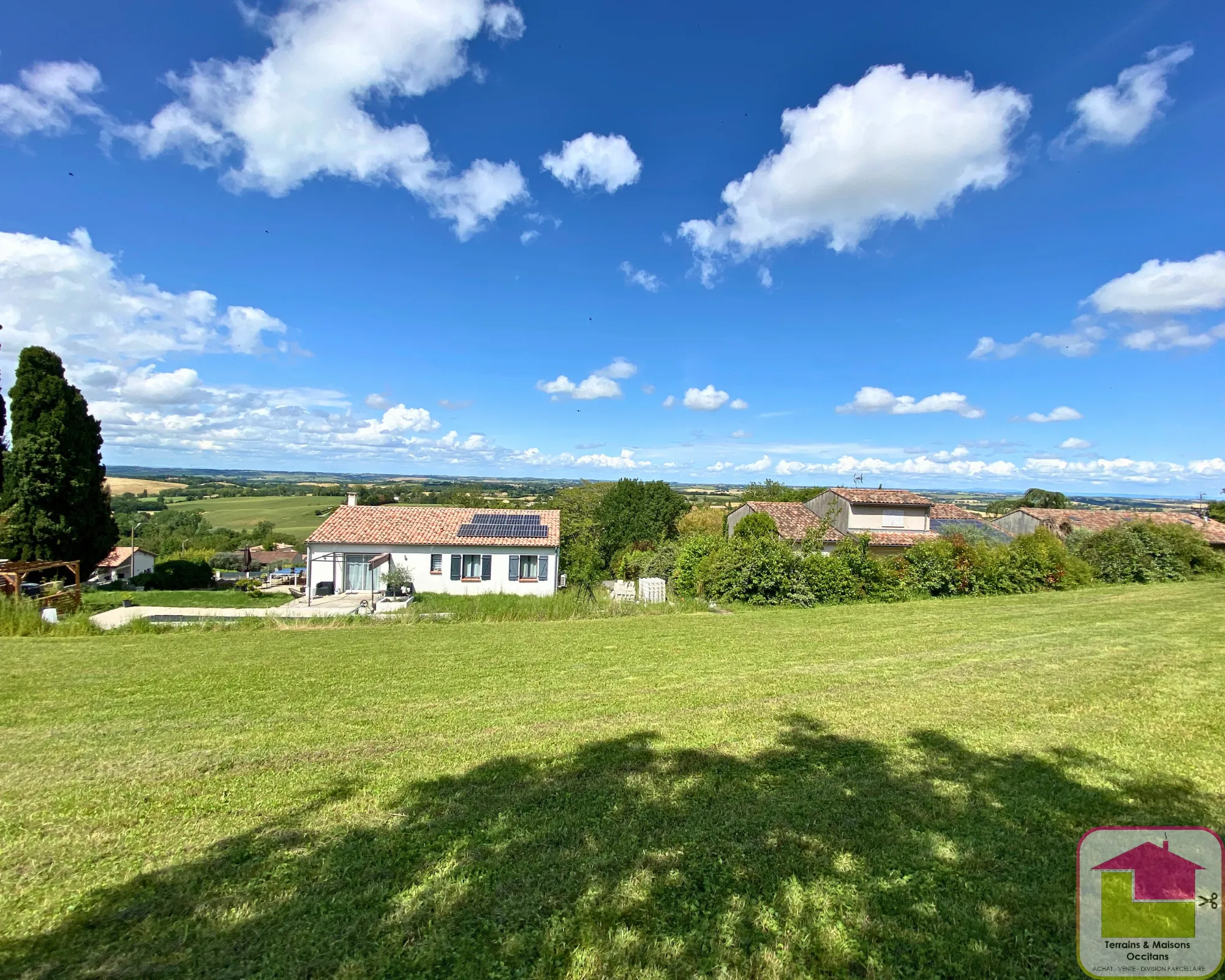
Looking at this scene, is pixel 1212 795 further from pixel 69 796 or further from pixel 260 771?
pixel 69 796

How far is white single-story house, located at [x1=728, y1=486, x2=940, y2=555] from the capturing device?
28.8 metres

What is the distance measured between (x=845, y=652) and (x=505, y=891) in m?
8.41

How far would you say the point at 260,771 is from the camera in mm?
4773

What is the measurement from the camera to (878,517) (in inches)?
1198

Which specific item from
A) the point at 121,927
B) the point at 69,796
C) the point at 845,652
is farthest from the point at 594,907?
the point at 845,652

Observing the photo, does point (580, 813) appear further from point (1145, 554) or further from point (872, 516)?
point (1145, 554)

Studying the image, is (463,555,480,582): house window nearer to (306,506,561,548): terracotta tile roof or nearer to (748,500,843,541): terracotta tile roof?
(306,506,561,548): terracotta tile roof

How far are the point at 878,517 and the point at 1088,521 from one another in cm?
1457

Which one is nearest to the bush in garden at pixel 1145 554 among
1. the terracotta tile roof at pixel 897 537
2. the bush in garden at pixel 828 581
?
the terracotta tile roof at pixel 897 537

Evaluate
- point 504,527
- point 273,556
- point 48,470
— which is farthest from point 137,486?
point 504,527

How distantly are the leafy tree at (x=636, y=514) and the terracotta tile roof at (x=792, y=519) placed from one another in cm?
1598

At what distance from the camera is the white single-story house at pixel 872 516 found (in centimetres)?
2880

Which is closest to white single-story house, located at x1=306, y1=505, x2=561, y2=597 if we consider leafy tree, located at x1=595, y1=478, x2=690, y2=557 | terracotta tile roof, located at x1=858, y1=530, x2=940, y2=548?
terracotta tile roof, located at x1=858, y1=530, x2=940, y2=548

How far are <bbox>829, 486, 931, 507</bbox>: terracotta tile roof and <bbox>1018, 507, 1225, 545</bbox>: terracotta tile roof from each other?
7.77m
